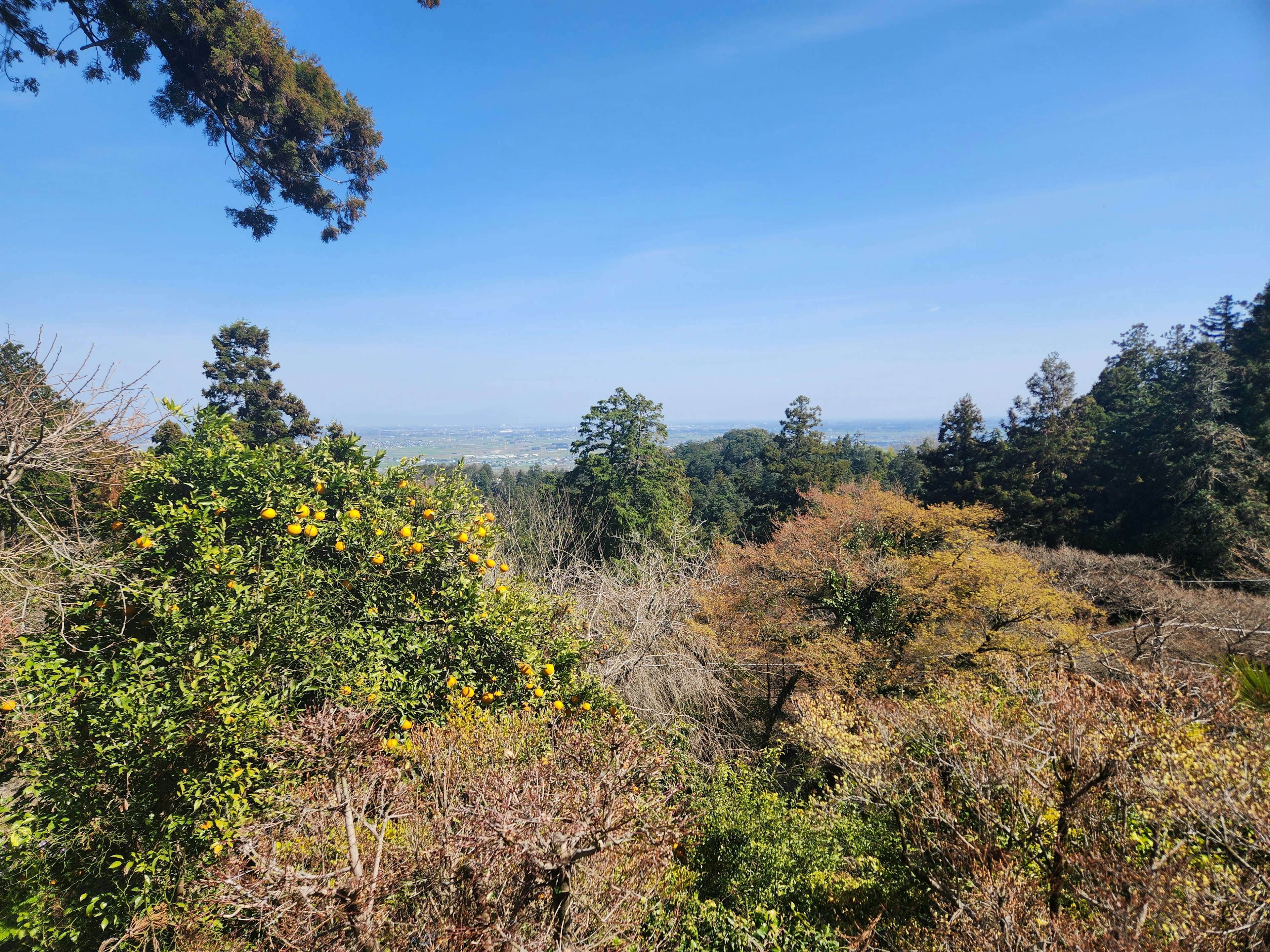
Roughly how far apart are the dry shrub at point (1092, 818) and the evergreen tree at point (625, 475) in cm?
1685

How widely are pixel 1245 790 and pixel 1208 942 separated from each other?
86cm

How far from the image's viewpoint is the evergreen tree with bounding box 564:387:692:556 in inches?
843

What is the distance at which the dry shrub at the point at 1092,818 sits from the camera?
2473 millimetres

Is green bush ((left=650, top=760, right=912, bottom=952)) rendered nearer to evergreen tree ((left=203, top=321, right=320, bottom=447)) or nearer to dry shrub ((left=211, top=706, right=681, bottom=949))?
dry shrub ((left=211, top=706, right=681, bottom=949))

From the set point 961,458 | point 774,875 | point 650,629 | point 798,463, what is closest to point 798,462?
point 798,463

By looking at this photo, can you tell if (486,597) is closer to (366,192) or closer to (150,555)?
(150,555)

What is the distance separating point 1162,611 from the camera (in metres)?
10.3

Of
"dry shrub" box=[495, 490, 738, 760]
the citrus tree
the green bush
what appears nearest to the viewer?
the citrus tree

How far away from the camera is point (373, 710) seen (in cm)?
349

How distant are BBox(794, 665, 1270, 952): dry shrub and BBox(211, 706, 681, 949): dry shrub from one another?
1871 mm

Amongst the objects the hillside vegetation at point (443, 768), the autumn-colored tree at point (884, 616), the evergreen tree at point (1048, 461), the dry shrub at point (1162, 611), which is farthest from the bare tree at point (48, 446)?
the evergreen tree at point (1048, 461)

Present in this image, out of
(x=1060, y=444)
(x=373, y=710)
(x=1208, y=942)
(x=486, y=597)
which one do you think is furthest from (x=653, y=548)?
(x=1060, y=444)

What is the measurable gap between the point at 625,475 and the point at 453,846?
66.7ft

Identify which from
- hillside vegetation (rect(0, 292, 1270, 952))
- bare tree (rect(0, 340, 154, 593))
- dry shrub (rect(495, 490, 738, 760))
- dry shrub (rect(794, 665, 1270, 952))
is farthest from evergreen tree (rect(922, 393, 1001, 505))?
bare tree (rect(0, 340, 154, 593))
